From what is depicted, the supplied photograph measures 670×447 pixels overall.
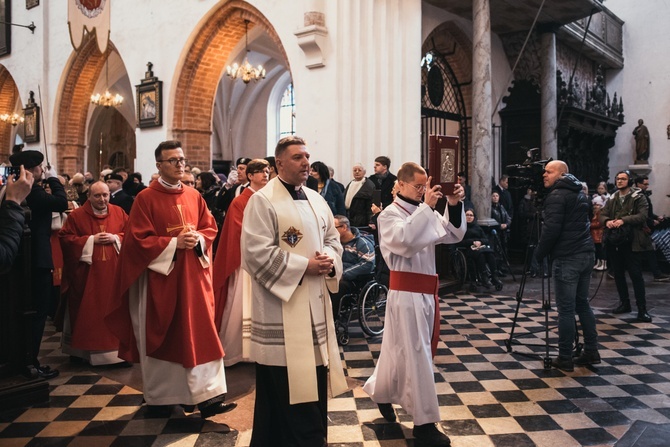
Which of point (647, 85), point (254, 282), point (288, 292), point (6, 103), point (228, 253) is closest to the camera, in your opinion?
point (288, 292)

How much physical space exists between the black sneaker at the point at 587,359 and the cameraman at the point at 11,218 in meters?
4.48

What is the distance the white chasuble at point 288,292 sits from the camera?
3.04m

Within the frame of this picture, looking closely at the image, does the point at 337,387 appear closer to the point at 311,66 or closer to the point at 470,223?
the point at 470,223

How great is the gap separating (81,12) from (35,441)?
8.52 m

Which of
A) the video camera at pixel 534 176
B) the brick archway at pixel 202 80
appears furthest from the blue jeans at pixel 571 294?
the brick archway at pixel 202 80

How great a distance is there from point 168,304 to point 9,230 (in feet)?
3.79

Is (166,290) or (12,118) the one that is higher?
(12,118)

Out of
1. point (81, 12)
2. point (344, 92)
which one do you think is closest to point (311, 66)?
point (344, 92)

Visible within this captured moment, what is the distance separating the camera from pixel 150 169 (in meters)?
12.5

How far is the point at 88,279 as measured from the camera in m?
5.32

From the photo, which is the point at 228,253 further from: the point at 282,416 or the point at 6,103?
the point at 6,103

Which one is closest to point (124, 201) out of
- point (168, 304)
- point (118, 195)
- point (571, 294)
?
point (118, 195)

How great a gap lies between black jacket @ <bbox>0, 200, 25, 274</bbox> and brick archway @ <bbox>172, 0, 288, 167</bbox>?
28.9 ft

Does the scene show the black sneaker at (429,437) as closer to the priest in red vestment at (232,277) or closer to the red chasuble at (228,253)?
the priest in red vestment at (232,277)
